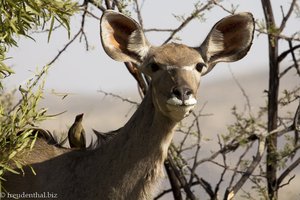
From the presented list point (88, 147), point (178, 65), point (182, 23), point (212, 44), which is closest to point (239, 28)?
point (212, 44)

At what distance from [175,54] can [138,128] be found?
21.5 inches

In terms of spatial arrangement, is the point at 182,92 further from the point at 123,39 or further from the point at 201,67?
the point at 123,39

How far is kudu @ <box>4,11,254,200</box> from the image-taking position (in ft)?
17.4

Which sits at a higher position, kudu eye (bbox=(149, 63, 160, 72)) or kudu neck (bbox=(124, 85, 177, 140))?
kudu eye (bbox=(149, 63, 160, 72))

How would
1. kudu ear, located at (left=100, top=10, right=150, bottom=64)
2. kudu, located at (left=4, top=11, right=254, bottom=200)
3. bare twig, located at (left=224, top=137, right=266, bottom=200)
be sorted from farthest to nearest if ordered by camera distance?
bare twig, located at (left=224, top=137, right=266, bottom=200)
kudu ear, located at (left=100, top=10, right=150, bottom=64)
kudu, located at (left=4, top=11, right=254, bottom=200)

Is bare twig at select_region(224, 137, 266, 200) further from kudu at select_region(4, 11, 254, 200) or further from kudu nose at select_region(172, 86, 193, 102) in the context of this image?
kudu nose at select_region(172, 86, 193, 102)

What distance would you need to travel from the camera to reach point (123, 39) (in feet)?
19.0

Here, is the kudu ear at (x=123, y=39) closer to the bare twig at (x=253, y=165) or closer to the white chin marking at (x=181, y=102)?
the white chin marking at (x=181, y=102)

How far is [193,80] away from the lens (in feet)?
17.4

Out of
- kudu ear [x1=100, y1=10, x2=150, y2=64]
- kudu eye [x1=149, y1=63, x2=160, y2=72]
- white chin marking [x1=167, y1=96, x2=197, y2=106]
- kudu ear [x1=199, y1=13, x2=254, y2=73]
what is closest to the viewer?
white chin marking [x1=167, y1=96, x2=197, y2=106]

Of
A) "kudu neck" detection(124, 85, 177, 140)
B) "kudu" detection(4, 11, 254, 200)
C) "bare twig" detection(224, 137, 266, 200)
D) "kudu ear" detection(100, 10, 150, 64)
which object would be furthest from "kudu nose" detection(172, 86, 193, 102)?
"bare twig" detection(224, 137, 266, 200)

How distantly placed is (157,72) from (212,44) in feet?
2.03

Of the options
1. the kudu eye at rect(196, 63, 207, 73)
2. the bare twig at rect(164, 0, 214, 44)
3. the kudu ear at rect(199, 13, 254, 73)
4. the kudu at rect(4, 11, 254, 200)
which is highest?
the bare twig at rect(164, 0, 214, 44)

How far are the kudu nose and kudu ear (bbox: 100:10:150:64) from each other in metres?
0.76
